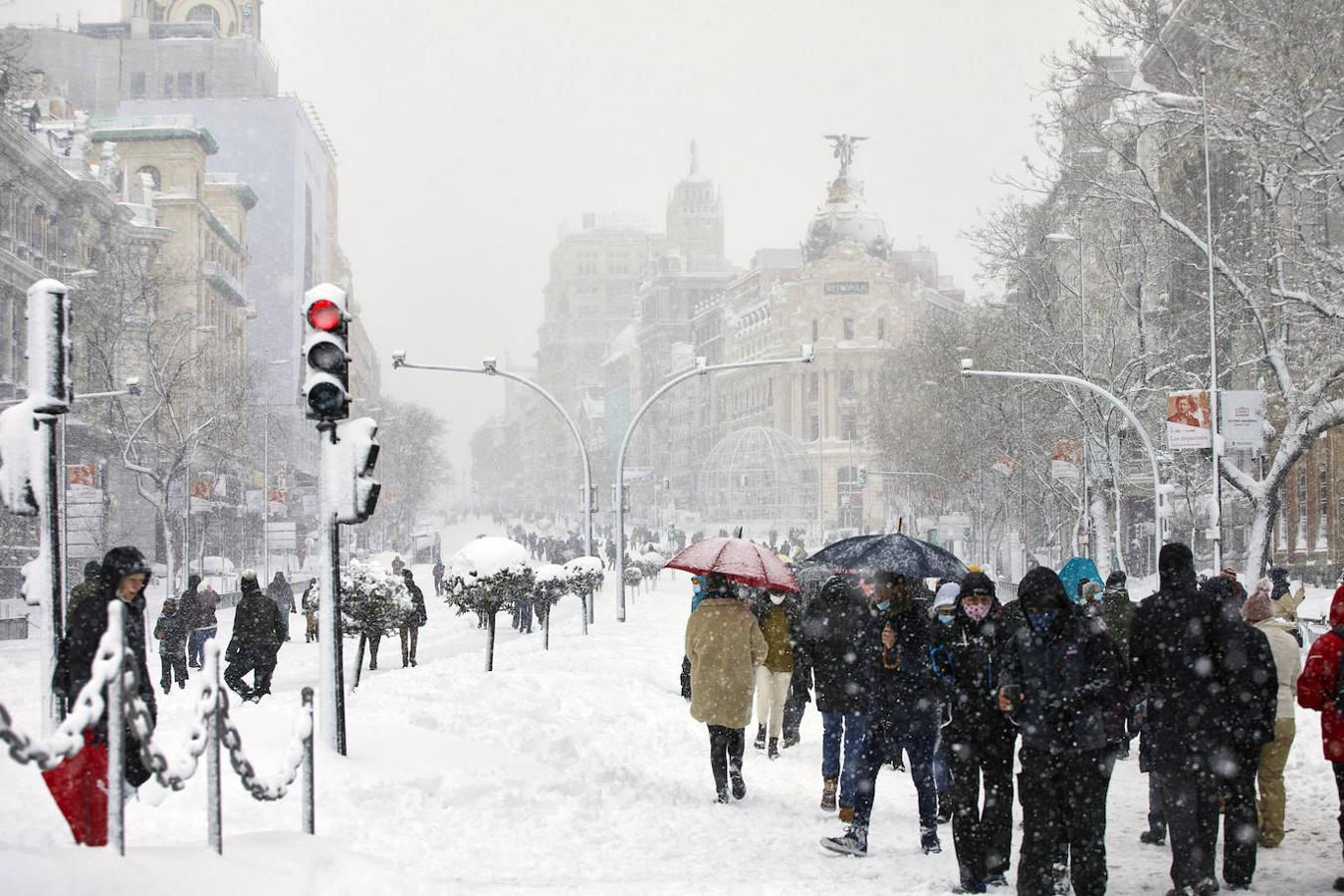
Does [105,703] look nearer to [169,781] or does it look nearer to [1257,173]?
[169,781]

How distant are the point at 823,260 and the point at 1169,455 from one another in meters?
77.1

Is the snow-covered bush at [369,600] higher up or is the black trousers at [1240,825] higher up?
the snow-covered bush at [369,600]

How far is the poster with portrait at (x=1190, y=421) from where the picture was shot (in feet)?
90.0

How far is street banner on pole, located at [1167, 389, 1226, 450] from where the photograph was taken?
90.0 ft

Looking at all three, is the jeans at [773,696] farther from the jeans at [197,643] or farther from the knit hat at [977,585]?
the jeans at [197,643]

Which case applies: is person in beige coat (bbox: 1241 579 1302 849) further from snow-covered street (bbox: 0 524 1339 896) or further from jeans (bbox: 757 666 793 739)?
jeans (bbox: 757 666 793 739)

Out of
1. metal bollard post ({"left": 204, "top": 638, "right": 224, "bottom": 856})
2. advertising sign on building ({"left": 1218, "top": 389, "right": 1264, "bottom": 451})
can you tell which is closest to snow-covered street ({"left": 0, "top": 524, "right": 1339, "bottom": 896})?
metal bollard post ({"left": 204, "top": 638, "right": 224, "bottom": 856})

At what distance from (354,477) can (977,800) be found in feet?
14.0

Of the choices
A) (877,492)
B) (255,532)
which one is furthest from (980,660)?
(877,492)

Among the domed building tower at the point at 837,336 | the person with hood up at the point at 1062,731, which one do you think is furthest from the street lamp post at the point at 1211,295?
the domed building tower at the point at 837,336

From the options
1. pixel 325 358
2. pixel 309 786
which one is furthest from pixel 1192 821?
pixel 325 358

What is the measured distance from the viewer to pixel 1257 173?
25781 mm

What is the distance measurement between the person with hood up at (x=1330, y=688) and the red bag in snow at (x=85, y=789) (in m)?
5.92

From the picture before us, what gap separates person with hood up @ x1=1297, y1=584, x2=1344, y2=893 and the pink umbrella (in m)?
4.37
